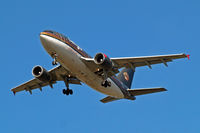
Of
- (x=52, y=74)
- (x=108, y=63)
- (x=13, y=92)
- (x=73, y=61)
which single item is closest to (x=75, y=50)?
(x=73, y=61)

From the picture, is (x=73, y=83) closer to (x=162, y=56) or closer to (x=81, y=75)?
(x=81, y=75)

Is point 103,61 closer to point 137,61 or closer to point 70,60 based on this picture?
point 70,60

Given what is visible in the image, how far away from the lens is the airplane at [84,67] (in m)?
29.7

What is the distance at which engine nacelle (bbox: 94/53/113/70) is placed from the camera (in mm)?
30719

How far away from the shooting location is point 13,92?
38.2m

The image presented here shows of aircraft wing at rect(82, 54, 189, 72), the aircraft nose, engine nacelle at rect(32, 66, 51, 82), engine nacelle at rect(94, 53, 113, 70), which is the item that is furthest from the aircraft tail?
the aircraft nose

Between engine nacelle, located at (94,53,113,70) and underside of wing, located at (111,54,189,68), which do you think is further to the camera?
underside of wing, located at (111,54,189,68)

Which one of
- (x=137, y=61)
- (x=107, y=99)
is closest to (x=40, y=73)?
(x=107, y=99)

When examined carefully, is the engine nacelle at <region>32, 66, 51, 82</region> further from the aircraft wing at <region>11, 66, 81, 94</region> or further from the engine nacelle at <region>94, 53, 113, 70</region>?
the engine nacelle at <region>94, 53, 113, 70</region>

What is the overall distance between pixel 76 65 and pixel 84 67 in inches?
39.3

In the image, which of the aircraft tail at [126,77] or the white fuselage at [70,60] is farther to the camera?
the aircraft tail at [126,77]

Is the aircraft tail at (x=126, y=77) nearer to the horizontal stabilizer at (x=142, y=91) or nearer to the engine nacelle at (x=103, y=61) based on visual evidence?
the horizontal stabilizer at (x=142, y=91)

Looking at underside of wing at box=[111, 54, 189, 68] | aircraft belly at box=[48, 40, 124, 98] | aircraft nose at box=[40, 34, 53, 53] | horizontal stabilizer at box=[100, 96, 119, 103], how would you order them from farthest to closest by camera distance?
horizontal stabilizer at box=[100, 96, 119, 103] → underside of wing at box=[111, 54, 189, 68] → aircraft belly at box=[48, 40, 124, 98] → aircraft nose at box=[40, 34, 53, 53]

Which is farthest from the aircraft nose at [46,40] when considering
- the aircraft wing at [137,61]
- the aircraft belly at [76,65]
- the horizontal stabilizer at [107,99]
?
the horizontal stabilizer at [107,99]
